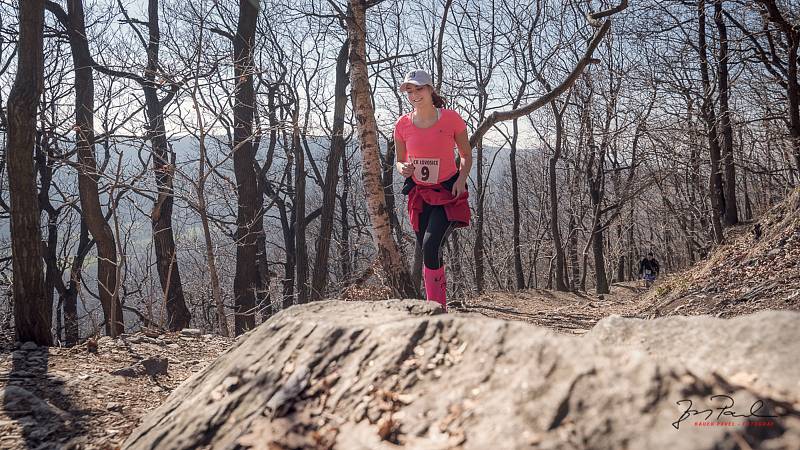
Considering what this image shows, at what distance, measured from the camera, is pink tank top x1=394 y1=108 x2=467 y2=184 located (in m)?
3.95

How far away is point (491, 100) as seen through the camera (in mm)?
16766

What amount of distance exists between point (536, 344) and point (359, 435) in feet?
1.80

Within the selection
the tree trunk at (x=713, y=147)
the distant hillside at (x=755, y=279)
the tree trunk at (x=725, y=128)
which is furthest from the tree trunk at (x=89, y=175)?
the tree trunk at (x=713, y=147)

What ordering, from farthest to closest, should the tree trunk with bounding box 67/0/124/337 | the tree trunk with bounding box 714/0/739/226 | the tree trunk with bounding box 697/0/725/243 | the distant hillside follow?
the tree trunk with bounding box 697/0/725/243
the tree trunk with bounding box 714/0/739/226
the tree trunk with bounding box 67/0/124/337
the distant hillside

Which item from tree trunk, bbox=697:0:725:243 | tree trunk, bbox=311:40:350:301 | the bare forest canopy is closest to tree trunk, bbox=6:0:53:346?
the bare forest canopy

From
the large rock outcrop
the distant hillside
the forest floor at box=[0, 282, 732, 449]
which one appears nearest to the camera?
the large rock outcrop

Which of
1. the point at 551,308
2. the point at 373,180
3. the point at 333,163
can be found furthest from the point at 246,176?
the point at 551,308

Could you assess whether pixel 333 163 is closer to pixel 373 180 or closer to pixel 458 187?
pixel 373 180

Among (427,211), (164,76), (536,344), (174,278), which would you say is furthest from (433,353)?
(174,278)

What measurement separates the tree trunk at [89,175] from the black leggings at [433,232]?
431 cm

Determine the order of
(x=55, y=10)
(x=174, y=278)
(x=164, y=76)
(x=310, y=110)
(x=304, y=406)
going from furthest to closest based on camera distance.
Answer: (x=310, y=110) → (x=174, y=278) → (x=55, y=10) → (x=164, y=76) → (x=304, y=406)

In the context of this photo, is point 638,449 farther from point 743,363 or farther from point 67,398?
point 67,398

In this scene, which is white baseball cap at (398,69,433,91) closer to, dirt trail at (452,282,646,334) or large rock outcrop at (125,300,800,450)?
large rock outcrop at (125,300,800,450)

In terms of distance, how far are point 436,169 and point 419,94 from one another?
55 cm
